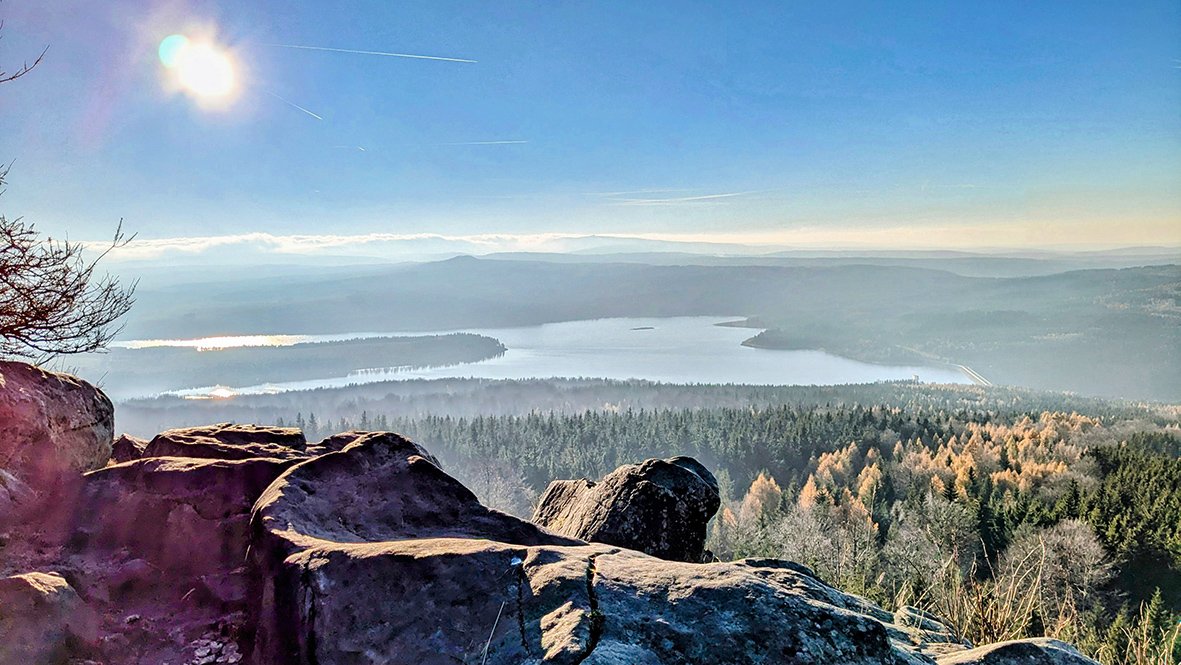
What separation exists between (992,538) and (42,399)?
4812cm

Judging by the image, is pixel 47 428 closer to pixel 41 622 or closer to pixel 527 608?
pixel 41 622

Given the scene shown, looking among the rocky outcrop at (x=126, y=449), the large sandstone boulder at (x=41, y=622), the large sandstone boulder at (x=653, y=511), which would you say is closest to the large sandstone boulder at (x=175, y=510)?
the large sandstone boulder at (x=41, y=622)

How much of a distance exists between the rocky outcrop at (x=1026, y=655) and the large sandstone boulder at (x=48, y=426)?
25.5ft

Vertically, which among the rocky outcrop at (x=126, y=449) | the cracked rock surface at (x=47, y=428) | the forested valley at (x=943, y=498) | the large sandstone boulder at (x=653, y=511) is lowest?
the forested valley at (x=943, y=498)

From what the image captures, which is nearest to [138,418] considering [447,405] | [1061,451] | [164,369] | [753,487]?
[447,405]

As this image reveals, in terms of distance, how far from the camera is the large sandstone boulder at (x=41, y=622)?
4195 mm

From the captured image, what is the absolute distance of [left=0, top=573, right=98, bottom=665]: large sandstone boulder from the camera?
4.20 m

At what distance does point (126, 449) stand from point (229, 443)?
1258mm

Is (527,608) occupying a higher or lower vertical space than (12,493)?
lower

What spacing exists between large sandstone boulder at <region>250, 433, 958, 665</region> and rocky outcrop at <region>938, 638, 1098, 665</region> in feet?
1.19

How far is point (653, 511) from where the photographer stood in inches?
295

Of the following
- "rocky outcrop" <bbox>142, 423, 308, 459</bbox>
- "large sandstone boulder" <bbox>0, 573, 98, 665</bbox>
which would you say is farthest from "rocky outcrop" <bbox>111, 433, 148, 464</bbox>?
"large sandstone boulder" <bbox>0, 573, 98, 665</bbox>

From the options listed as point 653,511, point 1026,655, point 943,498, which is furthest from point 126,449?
point 943,498

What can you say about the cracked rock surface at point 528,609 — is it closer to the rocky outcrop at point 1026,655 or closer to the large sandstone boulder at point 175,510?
the rocky outcrop at point 1026,655
